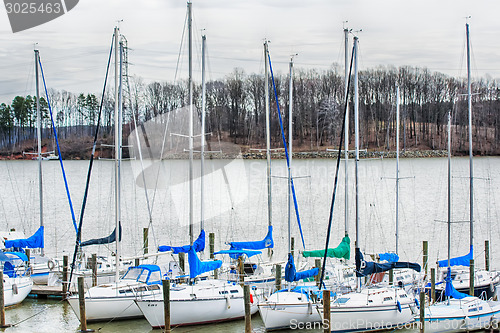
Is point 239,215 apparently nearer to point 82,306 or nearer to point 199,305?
point 199,305

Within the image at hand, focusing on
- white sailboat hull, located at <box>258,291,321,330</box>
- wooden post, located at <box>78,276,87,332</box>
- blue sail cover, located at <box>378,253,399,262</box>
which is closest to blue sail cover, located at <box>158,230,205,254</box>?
white sailboat hull, located at <box>258,291,321,330</box>

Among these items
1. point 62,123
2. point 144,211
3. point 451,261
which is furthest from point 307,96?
point 451,261

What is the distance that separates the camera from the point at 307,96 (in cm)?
11575

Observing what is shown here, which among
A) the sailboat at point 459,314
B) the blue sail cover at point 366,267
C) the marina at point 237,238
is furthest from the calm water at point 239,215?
the sailboat at point 459,314

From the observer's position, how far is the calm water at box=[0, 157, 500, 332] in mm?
34219

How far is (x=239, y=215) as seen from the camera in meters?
49.3

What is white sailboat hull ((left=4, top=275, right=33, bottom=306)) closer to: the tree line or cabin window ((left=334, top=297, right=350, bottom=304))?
cabin window ((left=334, top=297, right=350, bottom=304))

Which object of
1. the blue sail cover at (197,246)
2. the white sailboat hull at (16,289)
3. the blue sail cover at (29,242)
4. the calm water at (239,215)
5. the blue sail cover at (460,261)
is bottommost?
the calm water at (239,215)

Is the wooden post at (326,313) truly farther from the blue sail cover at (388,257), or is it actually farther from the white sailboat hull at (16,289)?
the white sailboat hull at (16,289)

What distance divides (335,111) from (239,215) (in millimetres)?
65966

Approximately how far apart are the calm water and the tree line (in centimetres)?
3054

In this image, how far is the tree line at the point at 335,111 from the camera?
107312mm

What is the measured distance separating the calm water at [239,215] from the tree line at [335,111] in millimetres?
30542

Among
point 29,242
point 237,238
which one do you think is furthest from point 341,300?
point 237,238
